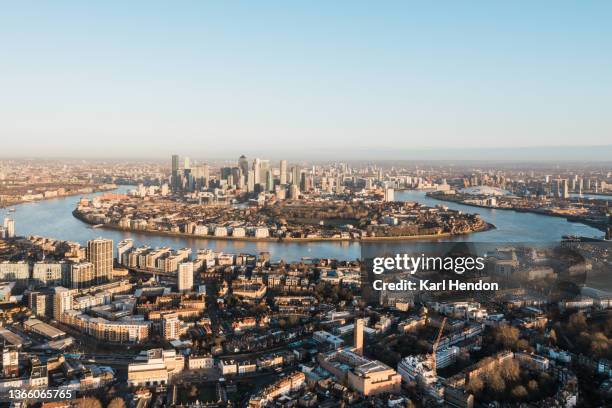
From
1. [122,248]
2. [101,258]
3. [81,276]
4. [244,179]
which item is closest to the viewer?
[81,276]

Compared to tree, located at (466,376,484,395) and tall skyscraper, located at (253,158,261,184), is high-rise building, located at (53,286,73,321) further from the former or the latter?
tall skyscraper, located at (253,158,261,184)

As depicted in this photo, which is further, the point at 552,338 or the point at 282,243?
the point at 282,243

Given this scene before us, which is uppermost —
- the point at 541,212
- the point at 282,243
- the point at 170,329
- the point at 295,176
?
the point at 295,176

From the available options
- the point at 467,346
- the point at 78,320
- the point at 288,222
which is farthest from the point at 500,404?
the point at 288,222

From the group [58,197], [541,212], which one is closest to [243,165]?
[58,197]

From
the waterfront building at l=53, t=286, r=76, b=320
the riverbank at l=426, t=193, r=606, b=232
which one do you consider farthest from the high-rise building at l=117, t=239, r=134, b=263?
the riverbank at l=426, t=193, r=606, b=232

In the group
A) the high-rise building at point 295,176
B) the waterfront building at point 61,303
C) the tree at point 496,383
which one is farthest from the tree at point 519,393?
the high-rise building at point 295,176

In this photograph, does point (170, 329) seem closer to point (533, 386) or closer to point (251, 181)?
point (533, 386)

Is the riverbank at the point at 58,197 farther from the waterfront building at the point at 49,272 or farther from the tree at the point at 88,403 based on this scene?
the tree at the point at 88,403
